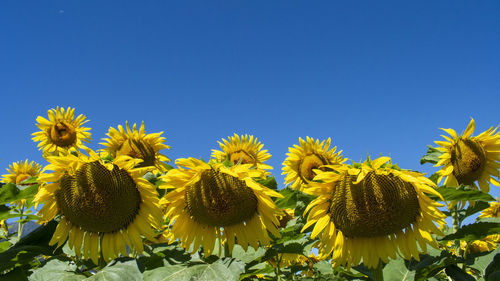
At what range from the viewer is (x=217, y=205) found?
3.35m

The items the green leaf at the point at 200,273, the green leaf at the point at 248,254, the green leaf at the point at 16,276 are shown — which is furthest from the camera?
the green leaf at the point at 248,254

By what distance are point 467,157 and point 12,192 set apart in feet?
19.4

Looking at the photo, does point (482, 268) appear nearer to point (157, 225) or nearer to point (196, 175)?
point (196, 175)

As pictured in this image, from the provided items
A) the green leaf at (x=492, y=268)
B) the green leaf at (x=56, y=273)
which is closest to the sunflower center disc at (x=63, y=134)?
the green leaf at (x=56, y=273)

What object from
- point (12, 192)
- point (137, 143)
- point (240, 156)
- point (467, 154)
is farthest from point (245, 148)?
point (12, 192)

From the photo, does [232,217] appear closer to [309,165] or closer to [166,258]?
[166,258]

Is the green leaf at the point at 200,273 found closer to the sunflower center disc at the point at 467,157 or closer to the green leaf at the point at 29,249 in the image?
the green leaf at the point at 29,249

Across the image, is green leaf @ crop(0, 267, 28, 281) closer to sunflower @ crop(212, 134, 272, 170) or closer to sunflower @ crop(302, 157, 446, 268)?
sunflower @ crop(302, 157, 446, 268)

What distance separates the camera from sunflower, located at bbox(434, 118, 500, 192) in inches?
236

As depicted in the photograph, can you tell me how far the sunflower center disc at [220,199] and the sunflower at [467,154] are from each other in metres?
3.81

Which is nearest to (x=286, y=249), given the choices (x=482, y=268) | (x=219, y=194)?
(x=219, y=194)

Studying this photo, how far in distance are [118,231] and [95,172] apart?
1.93 ft

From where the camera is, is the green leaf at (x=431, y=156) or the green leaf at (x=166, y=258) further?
the green leaf at (x=431, y=156)

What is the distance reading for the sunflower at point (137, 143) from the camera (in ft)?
21.9
